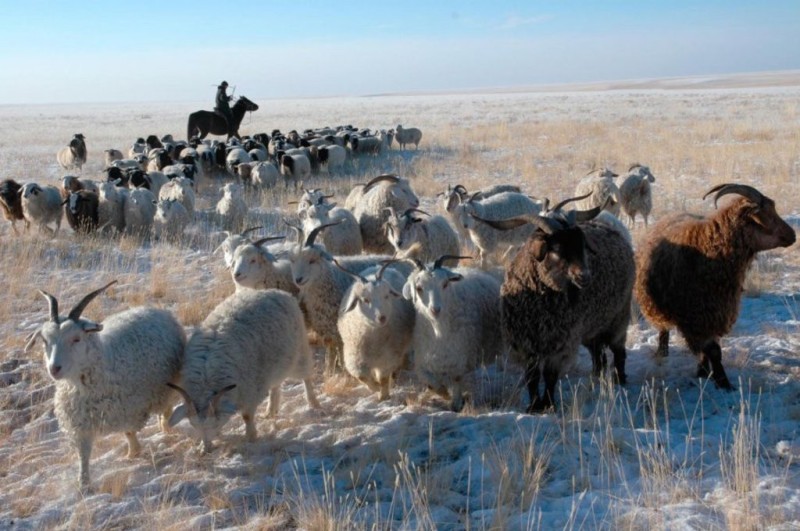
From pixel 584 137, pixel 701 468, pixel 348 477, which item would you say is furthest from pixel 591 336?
pixel 584 137

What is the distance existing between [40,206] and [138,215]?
67.3 inches

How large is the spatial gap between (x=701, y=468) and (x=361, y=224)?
6565 mm

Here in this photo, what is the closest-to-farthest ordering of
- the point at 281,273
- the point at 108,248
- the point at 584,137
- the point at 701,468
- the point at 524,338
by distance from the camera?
the point at 701,468 < the point at 524,338 < the point at 281,273 < the point at 108,248 < the point at 584,137

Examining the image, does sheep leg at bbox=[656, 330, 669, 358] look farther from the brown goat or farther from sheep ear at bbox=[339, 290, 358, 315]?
sheep ear at bbox=[339, 290, 358, 315]

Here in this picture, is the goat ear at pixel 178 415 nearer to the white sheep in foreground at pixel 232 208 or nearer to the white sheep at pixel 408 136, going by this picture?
the white sheep in foreground at pixel 232 208

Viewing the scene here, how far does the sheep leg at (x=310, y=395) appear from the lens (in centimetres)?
596

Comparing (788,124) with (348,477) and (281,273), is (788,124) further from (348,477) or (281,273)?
(348,477)

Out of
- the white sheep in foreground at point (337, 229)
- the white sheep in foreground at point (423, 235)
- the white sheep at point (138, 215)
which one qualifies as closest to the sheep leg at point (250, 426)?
the white sheep in foreground at point (423, 235)

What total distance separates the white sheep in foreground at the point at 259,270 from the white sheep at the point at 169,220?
5032 mm

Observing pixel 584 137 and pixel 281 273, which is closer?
pixel 281 273

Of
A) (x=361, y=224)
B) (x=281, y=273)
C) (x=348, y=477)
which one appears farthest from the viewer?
(x=361, y=224)

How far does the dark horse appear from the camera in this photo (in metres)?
25.8

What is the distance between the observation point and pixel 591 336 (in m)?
5.91

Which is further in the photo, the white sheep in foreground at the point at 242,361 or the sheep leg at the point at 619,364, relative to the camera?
the sheep leg at the point at 619,364
